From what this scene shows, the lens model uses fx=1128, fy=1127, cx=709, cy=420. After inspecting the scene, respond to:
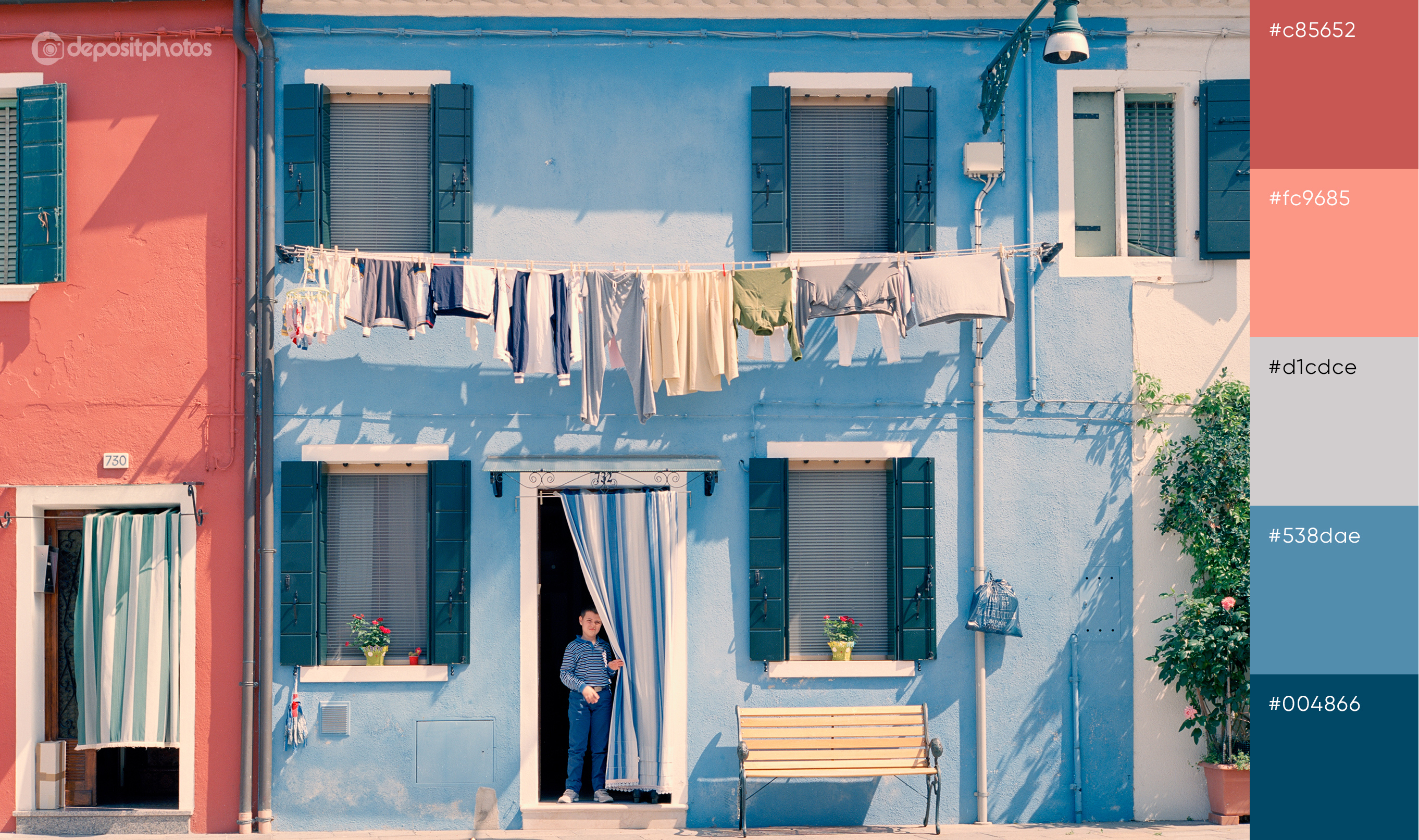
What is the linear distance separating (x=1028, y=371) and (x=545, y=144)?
13.9 ft

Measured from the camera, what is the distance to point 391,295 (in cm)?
812

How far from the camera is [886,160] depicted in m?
9.20

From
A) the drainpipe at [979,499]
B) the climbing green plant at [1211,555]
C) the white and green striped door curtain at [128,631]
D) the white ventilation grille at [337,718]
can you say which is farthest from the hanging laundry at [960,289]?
the white and green striped door curtain at [128,631]

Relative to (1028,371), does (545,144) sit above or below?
above

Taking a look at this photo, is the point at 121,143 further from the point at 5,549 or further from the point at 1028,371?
the point at 1028,371

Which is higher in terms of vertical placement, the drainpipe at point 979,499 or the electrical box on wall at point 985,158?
the electrical box on wall at point 985,158

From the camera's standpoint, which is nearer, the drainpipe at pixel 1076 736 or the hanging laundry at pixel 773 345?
the hanging laundry at pixel 773 345

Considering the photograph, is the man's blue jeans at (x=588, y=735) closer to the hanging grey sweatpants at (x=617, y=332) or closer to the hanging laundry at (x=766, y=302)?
the hanging grey sweatpants at (x=617, y=332)

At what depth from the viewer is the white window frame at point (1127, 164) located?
29.7ft

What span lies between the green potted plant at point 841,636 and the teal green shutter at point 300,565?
3.97 m

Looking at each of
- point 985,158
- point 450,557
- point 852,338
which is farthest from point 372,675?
point 985,158

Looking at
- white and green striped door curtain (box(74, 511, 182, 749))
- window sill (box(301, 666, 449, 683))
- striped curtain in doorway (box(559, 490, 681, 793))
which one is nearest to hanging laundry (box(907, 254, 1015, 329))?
striped curtain in doorway (box(559, 490, 681, 793))

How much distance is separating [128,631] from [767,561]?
4.90 m

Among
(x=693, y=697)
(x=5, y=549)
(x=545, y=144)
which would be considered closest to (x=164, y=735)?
(x=5, y=549)
